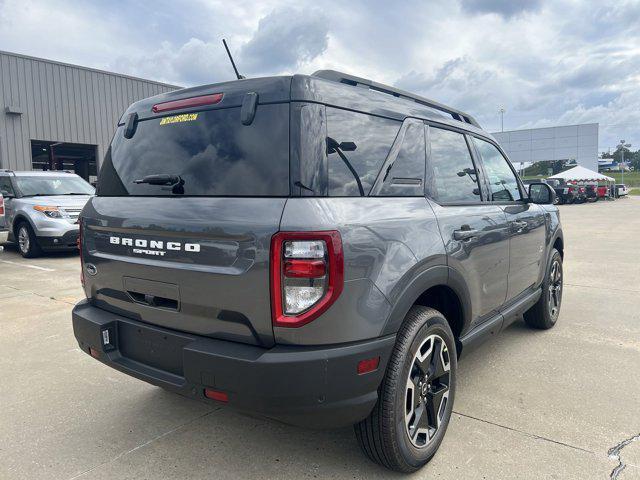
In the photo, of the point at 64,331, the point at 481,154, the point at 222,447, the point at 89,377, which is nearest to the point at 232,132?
the point at 222,447

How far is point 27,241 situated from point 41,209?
0.75 m

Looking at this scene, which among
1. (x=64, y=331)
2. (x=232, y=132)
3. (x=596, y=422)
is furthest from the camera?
(x=64, y=331)

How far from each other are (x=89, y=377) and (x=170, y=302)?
6.09ft

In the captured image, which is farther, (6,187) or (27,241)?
(6,187)

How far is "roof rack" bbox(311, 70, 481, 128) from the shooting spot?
2.54 meters

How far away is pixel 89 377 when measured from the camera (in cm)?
376

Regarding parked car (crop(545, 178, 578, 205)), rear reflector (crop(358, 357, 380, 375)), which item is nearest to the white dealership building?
parked car (crop(545, 178, 578, 205))

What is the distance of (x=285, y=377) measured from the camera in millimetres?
2000

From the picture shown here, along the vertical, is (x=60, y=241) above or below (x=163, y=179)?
below

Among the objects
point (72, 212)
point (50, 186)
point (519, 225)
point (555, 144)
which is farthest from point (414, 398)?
point (555, 144)

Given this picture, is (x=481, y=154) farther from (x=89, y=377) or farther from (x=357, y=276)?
(x=89, y=377)

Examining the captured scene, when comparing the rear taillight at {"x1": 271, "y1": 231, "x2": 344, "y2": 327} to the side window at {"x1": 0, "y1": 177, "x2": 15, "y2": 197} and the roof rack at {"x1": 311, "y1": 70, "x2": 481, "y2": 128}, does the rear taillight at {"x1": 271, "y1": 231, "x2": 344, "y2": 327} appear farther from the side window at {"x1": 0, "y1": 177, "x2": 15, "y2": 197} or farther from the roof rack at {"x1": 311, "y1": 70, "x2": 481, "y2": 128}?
the side window at {"x1": 0, "y1": 177, "x2": 15, "y2": 197}

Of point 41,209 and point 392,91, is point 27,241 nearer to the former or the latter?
point 41,209

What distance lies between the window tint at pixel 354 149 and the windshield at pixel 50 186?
9416 mm
